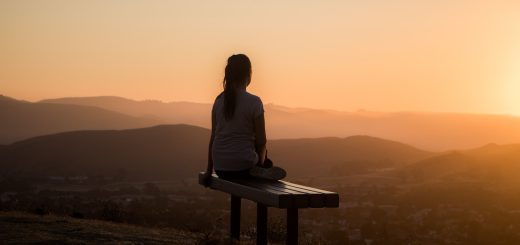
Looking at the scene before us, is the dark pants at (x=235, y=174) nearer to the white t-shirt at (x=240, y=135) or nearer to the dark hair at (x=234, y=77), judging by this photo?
the white t-shirt at (x=240, y=135)

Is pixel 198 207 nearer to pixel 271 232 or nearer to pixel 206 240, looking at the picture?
pixel 271 232

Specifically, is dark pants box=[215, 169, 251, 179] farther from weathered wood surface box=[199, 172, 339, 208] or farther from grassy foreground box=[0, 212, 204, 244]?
grassy foreground box=[0, 212, 204, 244]

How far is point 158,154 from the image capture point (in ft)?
337

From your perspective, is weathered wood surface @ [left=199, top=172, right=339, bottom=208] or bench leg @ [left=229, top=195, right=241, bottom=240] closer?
weathered wood surface @ [left=199, top=172, right=339, bottom=208]

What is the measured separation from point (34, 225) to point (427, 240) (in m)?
22.5

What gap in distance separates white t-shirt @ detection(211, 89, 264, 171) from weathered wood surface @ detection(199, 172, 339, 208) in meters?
0.52

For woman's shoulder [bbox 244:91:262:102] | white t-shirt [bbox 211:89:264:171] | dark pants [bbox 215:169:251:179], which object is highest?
woman's shoulder [bbox 244:91:262:102]

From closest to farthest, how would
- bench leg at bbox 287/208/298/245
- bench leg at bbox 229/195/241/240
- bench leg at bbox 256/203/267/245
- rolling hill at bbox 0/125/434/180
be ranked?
bench leg at bbox 287/208/298/245 → bench leg at bbox 256/203/267/245 → bench leg at bbox 229/195/241/240 → rolling hill at bbox 0/125/434/180

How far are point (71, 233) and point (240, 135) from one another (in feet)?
9.99

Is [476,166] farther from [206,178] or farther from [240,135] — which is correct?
[240,135]

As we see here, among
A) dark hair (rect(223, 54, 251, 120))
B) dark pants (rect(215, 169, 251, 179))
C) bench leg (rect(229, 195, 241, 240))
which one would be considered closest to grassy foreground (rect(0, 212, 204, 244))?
bench leg (rect(229, 195, 241, 240))

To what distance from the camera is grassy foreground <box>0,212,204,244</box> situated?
28.3 ft

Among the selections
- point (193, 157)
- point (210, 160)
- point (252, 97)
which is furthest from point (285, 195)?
point (193, 157)

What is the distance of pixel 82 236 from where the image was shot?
356 inches
